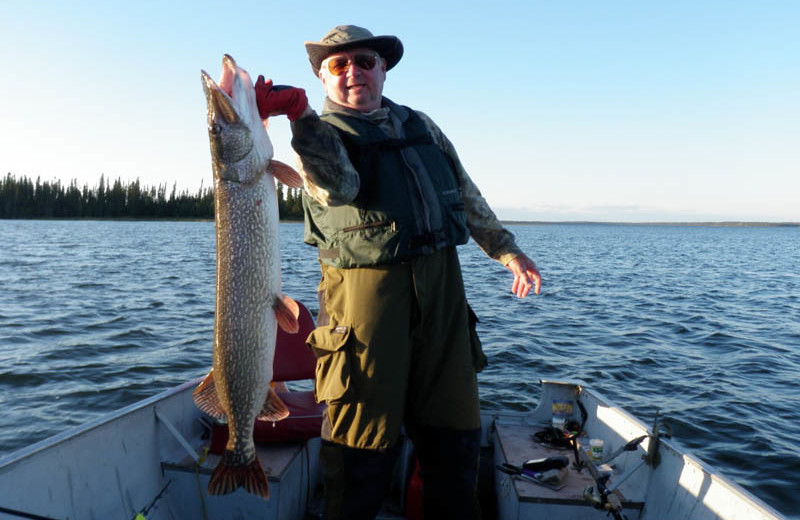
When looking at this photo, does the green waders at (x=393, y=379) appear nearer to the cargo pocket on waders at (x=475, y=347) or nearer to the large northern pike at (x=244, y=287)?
the cargo pocket on waders at (x=475, y=347)

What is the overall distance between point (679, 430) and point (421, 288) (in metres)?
7.20

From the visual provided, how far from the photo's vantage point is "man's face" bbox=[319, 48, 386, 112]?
110 inches

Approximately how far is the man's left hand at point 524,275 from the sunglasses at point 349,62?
1.39 meters

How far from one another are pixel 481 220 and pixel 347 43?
127 cm

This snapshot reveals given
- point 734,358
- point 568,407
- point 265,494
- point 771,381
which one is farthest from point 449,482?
point 734,358

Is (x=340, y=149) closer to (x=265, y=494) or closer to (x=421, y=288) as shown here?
(x=421, y=288)

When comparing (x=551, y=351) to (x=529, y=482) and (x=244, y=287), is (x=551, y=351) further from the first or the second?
(x=244, y=287)

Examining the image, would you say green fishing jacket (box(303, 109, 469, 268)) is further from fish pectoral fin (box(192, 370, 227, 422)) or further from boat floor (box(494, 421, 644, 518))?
boat floor (box(494, 421, 644, 518))

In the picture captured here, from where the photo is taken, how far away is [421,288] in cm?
268

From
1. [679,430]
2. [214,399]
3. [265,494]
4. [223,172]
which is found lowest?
[679,430]

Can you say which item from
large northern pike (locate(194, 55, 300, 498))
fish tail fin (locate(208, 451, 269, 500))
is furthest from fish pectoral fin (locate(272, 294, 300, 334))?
fish tail fin (locate(208, 451, 269, 500))

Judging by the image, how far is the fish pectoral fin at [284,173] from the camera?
2631 millimetres

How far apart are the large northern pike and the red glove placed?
0.05 metres

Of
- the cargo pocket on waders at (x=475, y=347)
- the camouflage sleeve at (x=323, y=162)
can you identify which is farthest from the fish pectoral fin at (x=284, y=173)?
the cargo pocket on waders at (x=475, y=347)
